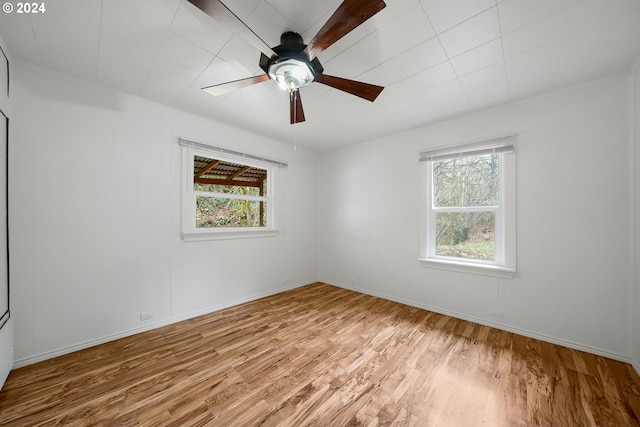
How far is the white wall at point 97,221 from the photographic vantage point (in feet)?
6.61

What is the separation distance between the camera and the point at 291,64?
1604 mm

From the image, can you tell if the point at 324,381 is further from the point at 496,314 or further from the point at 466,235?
the point at 466,235

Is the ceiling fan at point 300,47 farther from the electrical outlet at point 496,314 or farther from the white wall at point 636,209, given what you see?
the electrical outlet at point 496,314

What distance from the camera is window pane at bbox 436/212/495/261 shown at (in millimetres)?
2853

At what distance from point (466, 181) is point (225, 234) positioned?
10.5ft

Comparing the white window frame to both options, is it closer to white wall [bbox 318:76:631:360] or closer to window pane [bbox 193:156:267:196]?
window pane [bbox 193:156:267:196]

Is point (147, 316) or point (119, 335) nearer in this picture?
point (119, 335)

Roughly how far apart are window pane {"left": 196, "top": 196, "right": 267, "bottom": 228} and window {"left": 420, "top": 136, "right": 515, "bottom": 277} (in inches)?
97.0

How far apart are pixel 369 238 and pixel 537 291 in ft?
6.73

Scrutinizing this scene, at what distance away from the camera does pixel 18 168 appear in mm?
1974

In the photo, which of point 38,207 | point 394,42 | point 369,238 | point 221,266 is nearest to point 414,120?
point 394,42

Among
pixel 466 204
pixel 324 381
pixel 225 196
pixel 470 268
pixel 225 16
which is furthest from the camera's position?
pixel 225 196

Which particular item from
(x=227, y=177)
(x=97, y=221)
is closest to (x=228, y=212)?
(x=227, y=177)

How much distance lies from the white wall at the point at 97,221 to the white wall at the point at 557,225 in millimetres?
2719
